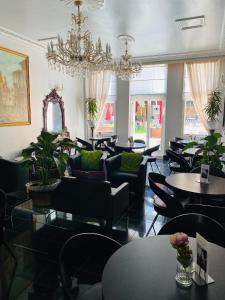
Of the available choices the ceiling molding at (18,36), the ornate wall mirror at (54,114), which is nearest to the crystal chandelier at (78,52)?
the ceiling molding at (18,36)

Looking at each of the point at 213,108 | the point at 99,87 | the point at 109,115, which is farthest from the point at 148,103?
the point at 213,108

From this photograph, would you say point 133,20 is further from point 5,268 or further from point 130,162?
point 5,268

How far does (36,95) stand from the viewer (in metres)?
6.56

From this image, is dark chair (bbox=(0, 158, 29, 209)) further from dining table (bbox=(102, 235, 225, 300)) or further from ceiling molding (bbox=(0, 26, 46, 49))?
ceiling molding (bbox=(0, 26, 46, 49))

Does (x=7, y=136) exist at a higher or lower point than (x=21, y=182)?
higher

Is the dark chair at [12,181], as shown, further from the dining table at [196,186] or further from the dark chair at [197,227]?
the dark chair at [197,227]

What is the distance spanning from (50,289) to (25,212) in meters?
1.74

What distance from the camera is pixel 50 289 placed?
89.1 inches

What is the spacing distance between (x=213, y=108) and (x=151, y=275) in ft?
22.3

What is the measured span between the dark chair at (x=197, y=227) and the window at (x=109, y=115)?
731cm

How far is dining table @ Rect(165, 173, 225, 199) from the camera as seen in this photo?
109 inches

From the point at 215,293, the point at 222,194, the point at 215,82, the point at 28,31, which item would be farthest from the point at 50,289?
the point at 215,82

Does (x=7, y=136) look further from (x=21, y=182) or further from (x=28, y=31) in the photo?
(x=28, y=31)

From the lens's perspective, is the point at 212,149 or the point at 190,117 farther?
the point at 190,117
